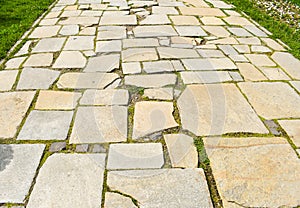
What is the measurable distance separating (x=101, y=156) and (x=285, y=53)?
2548mm

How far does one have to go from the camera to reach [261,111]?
238 centimetres

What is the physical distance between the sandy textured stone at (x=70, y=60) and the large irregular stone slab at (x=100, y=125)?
2.72 feet

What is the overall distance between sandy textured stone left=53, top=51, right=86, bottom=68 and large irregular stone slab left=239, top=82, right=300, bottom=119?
158 cm

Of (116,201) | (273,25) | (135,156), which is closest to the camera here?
(116,201)

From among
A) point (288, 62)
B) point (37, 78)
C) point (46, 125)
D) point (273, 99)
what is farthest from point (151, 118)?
point (288, 62)

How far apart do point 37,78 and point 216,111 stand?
1622 millimetres

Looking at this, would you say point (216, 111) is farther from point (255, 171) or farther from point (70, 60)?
point (70, 60)

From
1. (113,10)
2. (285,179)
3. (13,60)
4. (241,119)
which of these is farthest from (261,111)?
(113,10)

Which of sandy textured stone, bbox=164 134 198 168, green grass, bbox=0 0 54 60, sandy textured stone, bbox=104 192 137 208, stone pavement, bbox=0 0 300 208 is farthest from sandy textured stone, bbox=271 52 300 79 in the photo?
green grass, bbox=0 0 54 60

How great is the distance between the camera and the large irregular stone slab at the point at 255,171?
64.0 inches

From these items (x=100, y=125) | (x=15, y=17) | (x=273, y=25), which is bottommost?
(x=15, y=17)

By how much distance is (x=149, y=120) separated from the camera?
224 centimetres

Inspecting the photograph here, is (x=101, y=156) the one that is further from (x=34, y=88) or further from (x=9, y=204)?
(x=34, y=88)

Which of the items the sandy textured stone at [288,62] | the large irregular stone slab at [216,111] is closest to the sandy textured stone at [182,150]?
the large irregular stone slab at [216,111]
